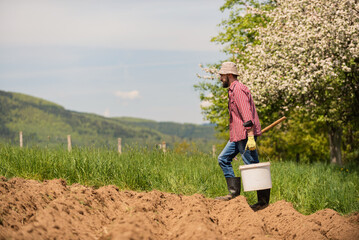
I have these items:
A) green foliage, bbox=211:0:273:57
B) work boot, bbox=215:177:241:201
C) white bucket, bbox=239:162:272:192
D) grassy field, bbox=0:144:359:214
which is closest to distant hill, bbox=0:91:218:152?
green foliage, bbox=211:0:273:57

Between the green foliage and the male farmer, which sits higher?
the green foliage

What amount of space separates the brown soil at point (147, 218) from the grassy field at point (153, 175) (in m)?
1.55

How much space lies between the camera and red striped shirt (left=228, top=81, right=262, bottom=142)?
692 cm

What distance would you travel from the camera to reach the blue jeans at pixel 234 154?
706 cm

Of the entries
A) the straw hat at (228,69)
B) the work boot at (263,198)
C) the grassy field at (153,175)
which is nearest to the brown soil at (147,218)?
the work boot at (263,198)

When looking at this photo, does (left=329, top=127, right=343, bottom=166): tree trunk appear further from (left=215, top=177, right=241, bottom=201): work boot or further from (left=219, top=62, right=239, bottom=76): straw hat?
(left=219, top=62, right=239, bottom=76): straw hat

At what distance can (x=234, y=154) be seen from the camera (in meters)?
7.39

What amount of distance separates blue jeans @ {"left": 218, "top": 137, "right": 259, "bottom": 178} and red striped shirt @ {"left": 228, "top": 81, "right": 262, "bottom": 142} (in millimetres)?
160

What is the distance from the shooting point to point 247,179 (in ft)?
22.2

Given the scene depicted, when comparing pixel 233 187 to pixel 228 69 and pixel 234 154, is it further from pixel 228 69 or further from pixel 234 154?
pixel 228 69

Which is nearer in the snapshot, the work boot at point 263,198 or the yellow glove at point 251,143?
the yellow glove at point 251,143

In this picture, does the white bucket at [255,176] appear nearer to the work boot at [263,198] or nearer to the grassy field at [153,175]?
the work boot at [263,198]

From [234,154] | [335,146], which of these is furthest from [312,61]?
[335,146]

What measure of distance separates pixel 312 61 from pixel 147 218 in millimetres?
10234
